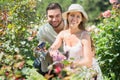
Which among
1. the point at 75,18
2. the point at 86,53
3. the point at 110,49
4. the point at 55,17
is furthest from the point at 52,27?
the point at 110,49

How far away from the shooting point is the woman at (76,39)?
401 centimetres

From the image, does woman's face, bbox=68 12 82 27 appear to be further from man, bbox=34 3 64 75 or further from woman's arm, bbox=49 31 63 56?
man, bbox=34 3 64 75

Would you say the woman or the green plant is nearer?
the woman

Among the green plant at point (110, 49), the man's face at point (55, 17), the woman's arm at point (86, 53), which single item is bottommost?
the green plant at point (110, 49)

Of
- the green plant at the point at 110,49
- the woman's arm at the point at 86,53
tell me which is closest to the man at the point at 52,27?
the woman's arm at the point at 86,53

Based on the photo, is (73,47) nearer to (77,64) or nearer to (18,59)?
(77,64)

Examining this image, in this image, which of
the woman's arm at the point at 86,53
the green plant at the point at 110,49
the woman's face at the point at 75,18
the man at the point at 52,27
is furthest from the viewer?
the green plant at the point at 110,49

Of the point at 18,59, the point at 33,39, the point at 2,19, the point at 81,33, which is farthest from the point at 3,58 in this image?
the point at 2,19

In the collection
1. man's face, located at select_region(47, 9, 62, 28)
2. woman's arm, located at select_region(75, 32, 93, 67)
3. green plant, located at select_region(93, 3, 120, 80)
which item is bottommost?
green plant, located at select_region(93, 3, 120, 80)

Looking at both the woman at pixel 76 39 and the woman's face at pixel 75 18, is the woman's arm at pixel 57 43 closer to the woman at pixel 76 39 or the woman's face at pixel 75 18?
the woman at pixel 76 39

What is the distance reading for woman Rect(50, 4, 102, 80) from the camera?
4012 millimetres

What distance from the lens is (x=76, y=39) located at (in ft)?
13.7

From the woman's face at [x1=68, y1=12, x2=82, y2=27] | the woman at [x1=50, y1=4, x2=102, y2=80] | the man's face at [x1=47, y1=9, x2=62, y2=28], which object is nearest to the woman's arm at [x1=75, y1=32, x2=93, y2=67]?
the woman at [x1=50, y1=4, x2=102, y2=80]

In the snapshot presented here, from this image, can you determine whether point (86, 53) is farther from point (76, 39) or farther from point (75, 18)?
point (75, 18)
